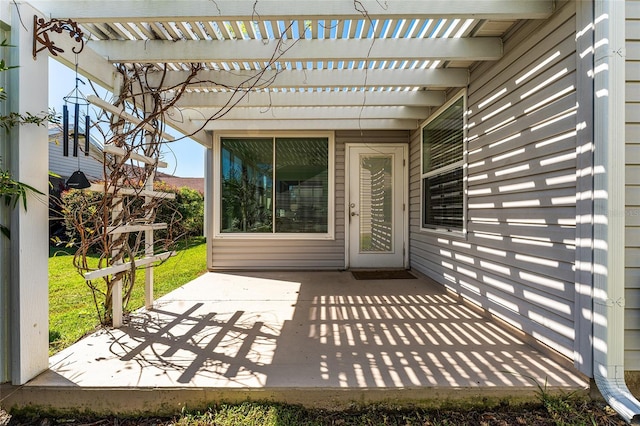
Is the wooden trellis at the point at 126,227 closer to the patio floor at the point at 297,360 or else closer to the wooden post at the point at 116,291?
the wooden post at the point at 116,291

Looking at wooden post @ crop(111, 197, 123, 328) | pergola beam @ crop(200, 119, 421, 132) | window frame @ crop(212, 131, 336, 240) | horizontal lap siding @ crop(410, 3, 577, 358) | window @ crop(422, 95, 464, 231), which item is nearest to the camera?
horizontal lap siding @ crop(410, 3, 577, 358)

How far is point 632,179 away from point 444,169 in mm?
2042

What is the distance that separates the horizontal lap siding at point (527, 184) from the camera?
1.92 meters

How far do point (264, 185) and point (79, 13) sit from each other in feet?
10.8

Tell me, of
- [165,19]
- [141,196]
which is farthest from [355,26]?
[141,196]

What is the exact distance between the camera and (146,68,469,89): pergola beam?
306cm

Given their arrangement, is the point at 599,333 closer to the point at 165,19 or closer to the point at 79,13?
the point at 165,19

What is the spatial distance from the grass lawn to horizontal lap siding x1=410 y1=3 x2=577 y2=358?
3097 mm

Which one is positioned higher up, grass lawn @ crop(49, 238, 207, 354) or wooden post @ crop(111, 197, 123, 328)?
wooden post @ crop(111, 197, 123, 328)

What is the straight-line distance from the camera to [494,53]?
258cm

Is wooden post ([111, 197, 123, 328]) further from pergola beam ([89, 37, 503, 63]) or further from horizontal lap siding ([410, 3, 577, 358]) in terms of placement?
horizontal lap siding ([410, 3, 577, 358])

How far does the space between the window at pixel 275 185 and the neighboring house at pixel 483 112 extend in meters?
0.42

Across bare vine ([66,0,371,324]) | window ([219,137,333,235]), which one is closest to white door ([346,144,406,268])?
window ([219,137,333,235])

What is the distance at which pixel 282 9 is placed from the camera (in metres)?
2.04
